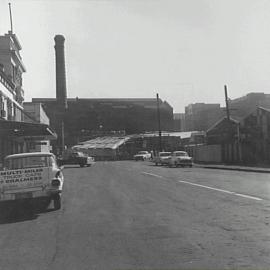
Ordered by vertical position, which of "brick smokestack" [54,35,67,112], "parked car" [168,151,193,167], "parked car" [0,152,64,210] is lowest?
"parked car" [0,152,64,210]

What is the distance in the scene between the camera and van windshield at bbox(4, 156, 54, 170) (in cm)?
1683

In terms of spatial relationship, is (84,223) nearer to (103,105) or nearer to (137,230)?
(137,230)

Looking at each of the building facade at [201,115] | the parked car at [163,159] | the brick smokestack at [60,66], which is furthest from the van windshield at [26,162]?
the building facade at [201,115]

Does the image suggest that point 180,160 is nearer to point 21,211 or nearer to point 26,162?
point 26,162

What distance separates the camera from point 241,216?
11.8 meters

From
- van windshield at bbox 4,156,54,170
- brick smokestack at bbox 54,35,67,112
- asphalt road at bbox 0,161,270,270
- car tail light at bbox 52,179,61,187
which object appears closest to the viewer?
asphalt road at bbox 0,161,270,270

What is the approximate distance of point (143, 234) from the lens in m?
9.84

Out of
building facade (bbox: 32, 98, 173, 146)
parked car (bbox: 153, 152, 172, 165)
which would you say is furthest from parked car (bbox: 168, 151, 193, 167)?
building facade (bbox: 32, 98, 173, 146)

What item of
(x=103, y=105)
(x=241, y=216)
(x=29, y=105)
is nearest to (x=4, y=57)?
(x=29, y=105)

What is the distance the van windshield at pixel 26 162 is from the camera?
16828 mm

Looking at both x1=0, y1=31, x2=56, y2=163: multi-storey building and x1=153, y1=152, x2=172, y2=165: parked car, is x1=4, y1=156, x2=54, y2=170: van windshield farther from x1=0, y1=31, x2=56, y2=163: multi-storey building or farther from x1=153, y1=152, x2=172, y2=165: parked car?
x1=153, y1=152, x2=172, y2=165: parked car

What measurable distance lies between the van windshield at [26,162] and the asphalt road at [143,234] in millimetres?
1473

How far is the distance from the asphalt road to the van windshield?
4.83ft

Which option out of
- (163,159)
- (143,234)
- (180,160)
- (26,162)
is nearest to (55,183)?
(26,162)
